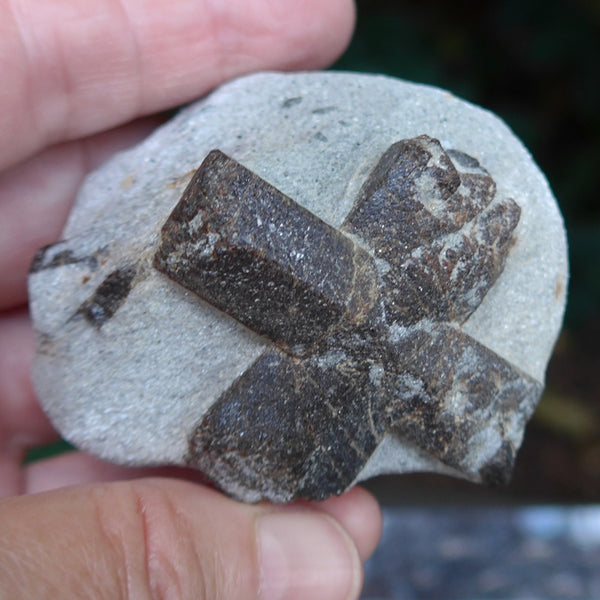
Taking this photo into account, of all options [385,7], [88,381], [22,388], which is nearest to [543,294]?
[88,381]

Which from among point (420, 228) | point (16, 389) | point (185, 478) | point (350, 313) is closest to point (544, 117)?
point (420, 228)

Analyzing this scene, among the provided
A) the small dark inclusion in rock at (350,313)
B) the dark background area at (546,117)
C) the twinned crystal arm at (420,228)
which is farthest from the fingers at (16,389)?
the dark background area at (546,117)

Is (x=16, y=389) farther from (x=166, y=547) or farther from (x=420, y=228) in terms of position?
(x=420, y=228)

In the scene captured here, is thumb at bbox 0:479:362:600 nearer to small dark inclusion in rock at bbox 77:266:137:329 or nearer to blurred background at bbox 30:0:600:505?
small dark inclusion in rock at bbox 77:266:137:329

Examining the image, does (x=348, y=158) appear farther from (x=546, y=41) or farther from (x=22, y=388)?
(x=546, y=41)

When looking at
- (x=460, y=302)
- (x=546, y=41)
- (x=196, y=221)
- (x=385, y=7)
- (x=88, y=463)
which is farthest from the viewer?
(x=385, y=7)

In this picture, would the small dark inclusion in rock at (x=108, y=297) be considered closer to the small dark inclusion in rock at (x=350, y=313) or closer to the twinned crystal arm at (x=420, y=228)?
the small dark inclusion in rock at (x=350, y=313)

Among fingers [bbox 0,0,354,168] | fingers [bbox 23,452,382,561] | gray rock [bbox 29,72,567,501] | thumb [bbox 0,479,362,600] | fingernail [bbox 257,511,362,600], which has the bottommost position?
fingers [bbox 23,452,382,561]

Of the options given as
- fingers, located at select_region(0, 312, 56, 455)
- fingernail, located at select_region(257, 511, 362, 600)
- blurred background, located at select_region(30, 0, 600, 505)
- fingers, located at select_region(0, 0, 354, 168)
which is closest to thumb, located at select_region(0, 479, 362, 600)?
fingernail, located at select_region(257, 511, 362, 600)
